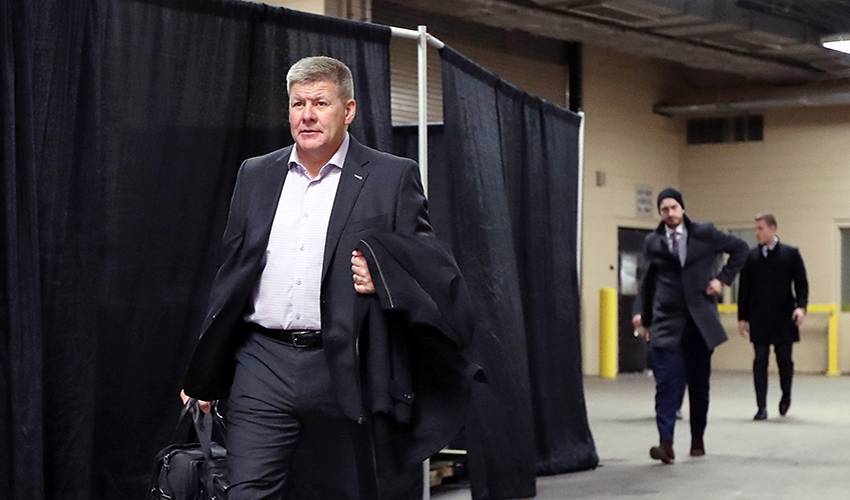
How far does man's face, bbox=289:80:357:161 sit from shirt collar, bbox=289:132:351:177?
0.07 m

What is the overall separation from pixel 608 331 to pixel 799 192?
3.99 meters

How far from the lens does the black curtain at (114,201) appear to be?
189 inches

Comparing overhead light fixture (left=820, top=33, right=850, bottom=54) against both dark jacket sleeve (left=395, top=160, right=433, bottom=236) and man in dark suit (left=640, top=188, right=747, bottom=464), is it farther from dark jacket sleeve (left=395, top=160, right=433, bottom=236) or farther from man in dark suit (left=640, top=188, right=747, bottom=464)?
dark jacket sleeve (left=395, top=160, right=433, bottom=236)

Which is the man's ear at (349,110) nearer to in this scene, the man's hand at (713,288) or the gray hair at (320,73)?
the gray hair at (320,73)

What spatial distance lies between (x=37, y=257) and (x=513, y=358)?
3383 mm

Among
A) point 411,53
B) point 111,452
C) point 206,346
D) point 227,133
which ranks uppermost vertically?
→ point 411,53

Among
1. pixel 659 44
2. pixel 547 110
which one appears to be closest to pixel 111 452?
pixel 547 110

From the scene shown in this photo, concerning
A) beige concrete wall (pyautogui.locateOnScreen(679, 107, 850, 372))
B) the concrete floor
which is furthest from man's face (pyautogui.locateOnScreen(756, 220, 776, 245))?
beige concrete wall (pyautogui.locateOnScreen(679, 107, 850, 372))

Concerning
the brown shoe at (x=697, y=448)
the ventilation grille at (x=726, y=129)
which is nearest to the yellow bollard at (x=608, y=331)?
the ventilation grille at (x=726, y=129)

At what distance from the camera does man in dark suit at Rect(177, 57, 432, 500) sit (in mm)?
3920

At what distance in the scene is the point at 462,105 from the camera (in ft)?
23.7

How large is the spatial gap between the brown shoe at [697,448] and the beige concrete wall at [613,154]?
947 cm

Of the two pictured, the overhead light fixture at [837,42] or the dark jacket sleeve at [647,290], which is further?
the overhead light fixture at [837,42]

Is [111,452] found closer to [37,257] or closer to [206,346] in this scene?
[37,257]
